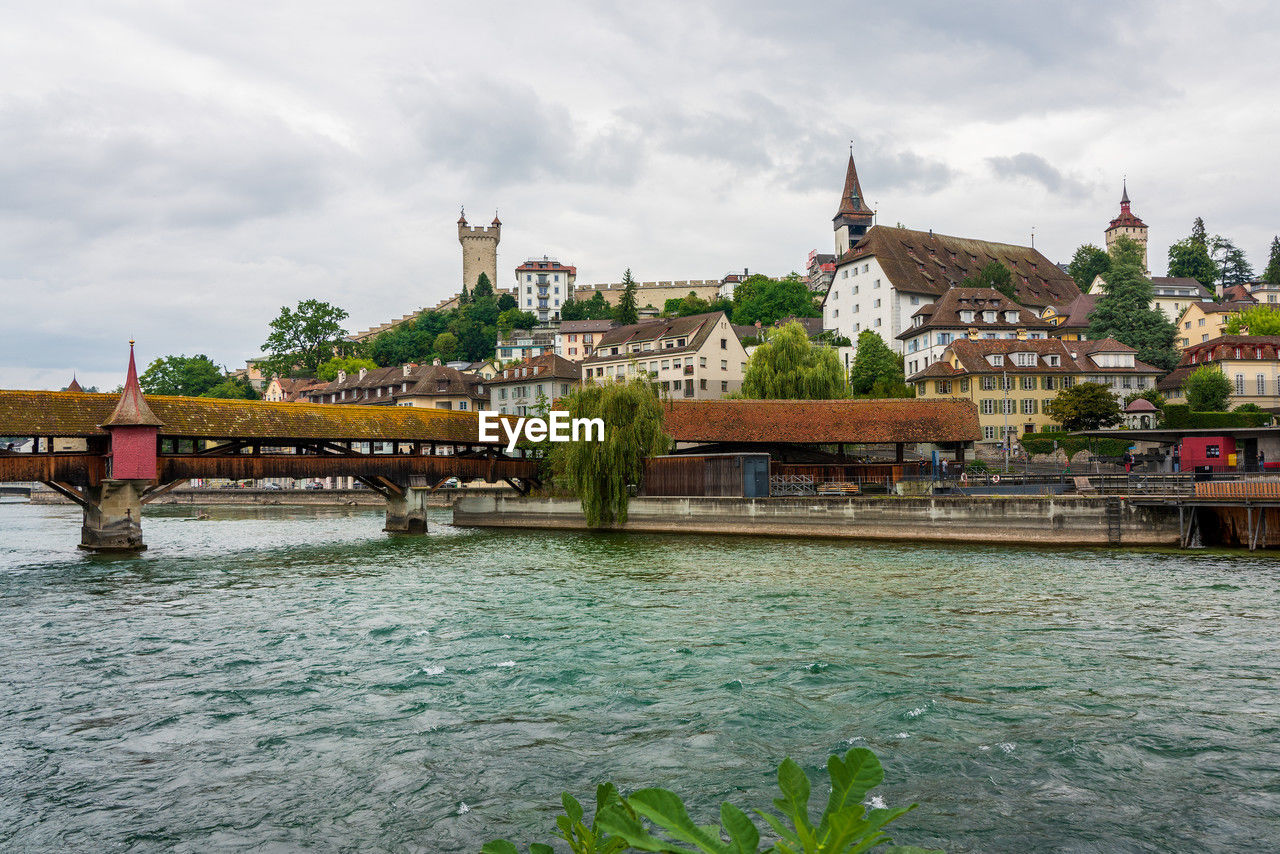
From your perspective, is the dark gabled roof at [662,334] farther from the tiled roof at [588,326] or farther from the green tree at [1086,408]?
the green tree at [1086,408]

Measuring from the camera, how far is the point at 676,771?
8.37 meters

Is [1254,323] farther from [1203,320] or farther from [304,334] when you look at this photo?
[304,334]

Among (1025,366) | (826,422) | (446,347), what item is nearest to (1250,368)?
(1025,366)

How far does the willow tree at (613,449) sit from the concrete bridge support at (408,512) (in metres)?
6.91

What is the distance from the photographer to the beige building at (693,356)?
72.7 m

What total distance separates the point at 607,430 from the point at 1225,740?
28.9m

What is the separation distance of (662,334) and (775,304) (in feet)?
96.1

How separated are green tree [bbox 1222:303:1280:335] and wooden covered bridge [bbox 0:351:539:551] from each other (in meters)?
57.8

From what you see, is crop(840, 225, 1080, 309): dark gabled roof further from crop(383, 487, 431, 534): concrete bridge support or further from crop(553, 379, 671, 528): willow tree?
crop(383, 487, 431, 534): concrete bridge support

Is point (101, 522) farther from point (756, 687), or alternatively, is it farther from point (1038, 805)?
point (1038, 805)

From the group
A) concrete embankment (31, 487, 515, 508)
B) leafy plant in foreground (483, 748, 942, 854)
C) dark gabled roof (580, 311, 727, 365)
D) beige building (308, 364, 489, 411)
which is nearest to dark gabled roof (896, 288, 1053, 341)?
dark gabled roof (580, 311, 727, 365)

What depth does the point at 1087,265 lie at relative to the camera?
333ft

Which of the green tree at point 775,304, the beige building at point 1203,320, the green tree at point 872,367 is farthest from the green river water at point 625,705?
the green tree at point 775,304

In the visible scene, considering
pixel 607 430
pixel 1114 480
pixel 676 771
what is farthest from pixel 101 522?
pixel 1114 480
